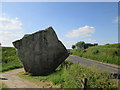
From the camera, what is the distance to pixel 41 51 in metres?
9.80

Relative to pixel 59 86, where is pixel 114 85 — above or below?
above

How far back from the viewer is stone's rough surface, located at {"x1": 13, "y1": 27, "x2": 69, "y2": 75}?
32.1 feet

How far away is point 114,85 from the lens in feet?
14.1

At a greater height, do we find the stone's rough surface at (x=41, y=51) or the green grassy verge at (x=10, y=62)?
the stone's rough surface at (x=41, y=51)

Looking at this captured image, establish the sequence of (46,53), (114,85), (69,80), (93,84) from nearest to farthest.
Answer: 1. (114,85)
2. (93,84)
3. (69,80)
4. (46,53)

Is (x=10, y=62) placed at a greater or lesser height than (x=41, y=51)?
lesser

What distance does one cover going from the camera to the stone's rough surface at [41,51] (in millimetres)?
9781

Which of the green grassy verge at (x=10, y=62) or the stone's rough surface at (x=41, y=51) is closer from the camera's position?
the stone's rough surface at (x=41, y=51)

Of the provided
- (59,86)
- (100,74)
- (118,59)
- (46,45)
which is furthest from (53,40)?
(118,59)

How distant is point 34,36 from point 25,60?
8.19 ft

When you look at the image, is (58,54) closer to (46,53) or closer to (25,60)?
(46,53)

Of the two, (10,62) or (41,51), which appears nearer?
(41,51)

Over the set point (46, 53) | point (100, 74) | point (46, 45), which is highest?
point (46, 45)

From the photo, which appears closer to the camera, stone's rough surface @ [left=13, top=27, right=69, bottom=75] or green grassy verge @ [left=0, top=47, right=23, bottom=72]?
stone's rough surface @ [left=13, top=27, right=69, bottom=75]
